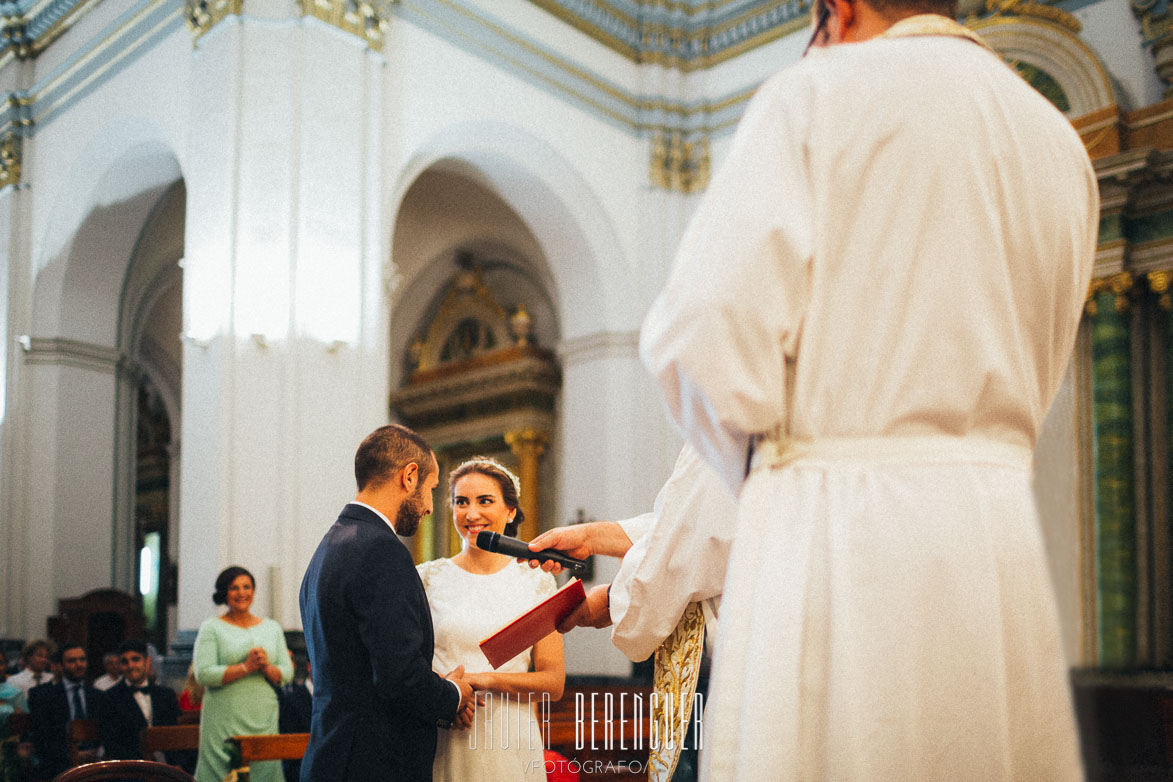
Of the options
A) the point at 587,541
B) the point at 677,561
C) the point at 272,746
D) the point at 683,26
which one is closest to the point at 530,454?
the point at 683,26

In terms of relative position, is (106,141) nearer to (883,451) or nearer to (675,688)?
(675,688)

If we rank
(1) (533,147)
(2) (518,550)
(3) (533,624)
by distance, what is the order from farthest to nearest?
(1) (533,147), (3) (533,624), (2) (518,550)

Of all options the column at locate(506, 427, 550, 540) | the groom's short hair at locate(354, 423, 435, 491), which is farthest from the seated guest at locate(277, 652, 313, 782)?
the column at locate(506, 427, 550, 540)

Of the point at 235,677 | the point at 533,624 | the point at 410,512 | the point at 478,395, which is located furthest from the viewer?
the point at 478,395

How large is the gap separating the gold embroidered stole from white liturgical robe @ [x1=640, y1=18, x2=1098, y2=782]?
0.65 m

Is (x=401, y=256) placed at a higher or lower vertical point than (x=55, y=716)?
higher

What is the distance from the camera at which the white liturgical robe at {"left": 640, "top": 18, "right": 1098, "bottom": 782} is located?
1.35 meters

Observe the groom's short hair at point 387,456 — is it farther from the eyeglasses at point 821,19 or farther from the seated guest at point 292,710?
the seated guest at point 292,710

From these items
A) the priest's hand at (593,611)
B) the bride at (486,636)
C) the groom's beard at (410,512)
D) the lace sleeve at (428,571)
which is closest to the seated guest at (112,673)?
the lace sleeve at (428,571)

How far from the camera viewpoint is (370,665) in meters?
2.77

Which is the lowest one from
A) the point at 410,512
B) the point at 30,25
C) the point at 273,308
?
the point at 410,512

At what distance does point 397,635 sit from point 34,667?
269 inches

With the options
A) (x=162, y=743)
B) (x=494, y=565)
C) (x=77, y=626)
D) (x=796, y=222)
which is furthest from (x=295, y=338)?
(x=796, y=222)

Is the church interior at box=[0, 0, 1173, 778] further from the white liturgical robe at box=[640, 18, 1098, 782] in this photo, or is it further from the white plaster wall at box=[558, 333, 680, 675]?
the white liturgical robe at box=[640, 18, 1098, 782]
